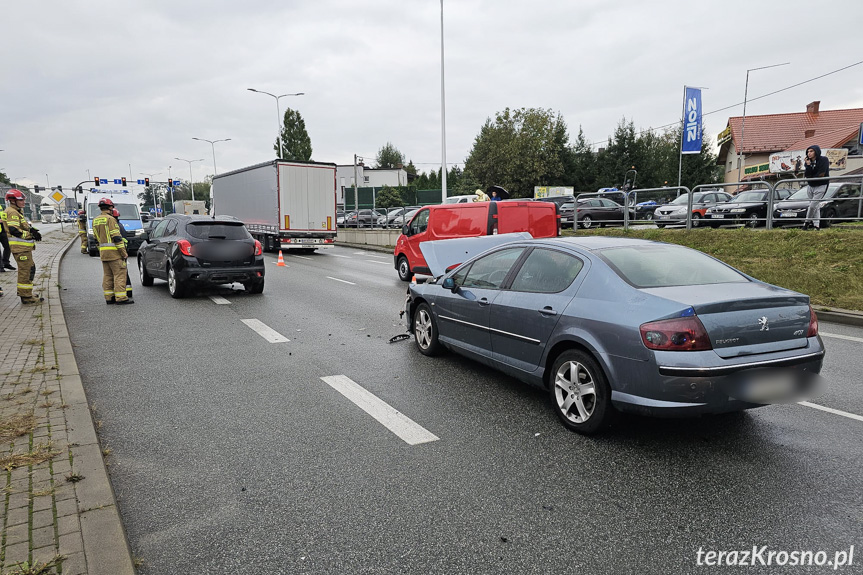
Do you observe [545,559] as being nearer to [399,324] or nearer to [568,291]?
[568,291]

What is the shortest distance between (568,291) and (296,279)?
11172 millimetres

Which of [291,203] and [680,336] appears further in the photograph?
[291,203]

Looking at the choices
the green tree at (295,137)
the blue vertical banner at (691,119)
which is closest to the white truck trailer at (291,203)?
the blue vertical banner at (691,119)

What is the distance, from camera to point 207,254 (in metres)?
10.9

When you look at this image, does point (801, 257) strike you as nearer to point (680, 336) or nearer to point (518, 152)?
point (680, 336)

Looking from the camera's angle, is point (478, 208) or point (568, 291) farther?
point (478, 208)

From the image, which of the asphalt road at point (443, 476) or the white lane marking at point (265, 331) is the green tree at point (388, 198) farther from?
the asphalt road at point (443, 476)

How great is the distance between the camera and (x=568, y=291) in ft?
14.4

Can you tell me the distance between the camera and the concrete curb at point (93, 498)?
2.58 meters

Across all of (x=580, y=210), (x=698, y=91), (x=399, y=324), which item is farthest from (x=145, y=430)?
(x=698, y=91)

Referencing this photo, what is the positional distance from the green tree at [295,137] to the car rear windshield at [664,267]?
72.0 m

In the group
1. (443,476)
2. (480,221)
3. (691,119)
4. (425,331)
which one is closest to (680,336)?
(443,476)

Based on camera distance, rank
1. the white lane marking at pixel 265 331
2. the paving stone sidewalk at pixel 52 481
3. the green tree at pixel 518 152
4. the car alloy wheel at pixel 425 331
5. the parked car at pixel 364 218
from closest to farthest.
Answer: the paving stone sidewalk at pixel 52 481 < the car alloy wheel at pixel 425 331 < the white lane marking at pixel 265 331 < the parked car at pixel 364 218 < the green tree at pixel 518 152

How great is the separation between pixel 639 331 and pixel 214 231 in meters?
9.45
